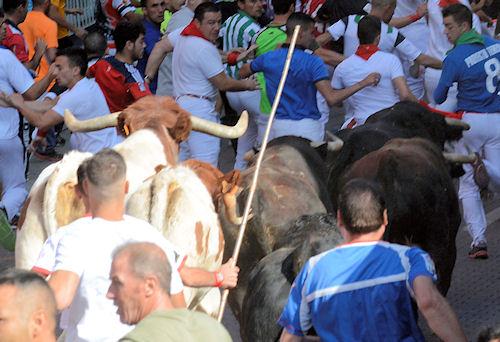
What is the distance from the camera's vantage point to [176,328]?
4395mm

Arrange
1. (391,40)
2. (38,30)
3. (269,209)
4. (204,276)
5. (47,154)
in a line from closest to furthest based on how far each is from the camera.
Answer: (204,276) < (269,209) < (391,40) < (38,30) < (47,154)

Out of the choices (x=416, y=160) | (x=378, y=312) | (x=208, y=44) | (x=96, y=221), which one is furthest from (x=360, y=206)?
(x=208, y=44)

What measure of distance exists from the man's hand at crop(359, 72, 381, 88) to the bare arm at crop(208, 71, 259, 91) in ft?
3.13

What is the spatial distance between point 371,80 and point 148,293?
22.9ft

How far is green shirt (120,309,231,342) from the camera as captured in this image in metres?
4.30

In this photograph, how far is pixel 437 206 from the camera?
891 cm

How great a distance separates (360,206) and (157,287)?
130 centimetres

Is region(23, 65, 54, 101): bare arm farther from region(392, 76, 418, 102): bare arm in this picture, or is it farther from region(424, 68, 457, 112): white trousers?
region(424, 68, 457, 112): white trousers

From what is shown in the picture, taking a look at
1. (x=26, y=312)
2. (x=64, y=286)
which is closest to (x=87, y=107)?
(x=64, y=286)

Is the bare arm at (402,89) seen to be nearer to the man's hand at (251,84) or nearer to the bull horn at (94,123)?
the man's hand at (251,84)

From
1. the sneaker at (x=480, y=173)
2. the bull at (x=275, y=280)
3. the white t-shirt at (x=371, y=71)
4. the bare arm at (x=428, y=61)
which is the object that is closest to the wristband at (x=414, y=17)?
the bare arm at (x=428, y=61)

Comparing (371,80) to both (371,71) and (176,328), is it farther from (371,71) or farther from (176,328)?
(176,328)

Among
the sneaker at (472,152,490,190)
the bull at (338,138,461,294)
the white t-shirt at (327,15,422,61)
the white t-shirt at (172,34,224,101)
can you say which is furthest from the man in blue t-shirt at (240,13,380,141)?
the bull at (338,138,461,294)

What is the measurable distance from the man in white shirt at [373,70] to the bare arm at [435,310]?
625 cm
